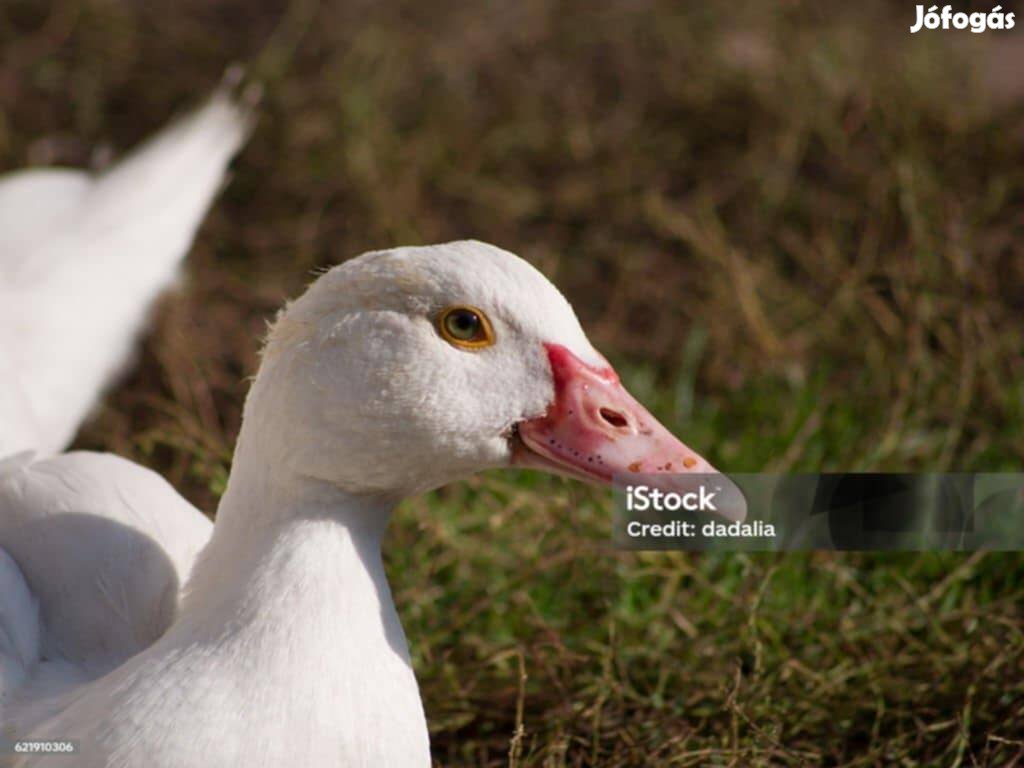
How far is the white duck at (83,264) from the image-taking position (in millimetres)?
2992

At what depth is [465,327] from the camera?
2043 millimetres

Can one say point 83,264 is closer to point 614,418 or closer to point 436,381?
point 436,381

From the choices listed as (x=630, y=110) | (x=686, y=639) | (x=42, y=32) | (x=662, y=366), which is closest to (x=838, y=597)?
(x=686, y=639)

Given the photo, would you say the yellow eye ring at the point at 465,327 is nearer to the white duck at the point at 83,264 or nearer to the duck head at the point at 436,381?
the duck head at the point at 436,381

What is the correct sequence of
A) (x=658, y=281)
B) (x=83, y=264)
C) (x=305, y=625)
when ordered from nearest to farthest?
(x=305, y=625)
(x=83, y=264)
(x=658, y=281)

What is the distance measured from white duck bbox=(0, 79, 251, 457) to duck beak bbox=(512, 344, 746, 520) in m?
1.21

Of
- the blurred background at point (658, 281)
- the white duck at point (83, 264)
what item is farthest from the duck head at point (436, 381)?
the white duck at point (83, 264)

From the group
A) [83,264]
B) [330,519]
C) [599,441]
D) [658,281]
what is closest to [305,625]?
[330,519]

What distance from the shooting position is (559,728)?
2.65m

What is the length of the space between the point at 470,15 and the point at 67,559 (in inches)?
141

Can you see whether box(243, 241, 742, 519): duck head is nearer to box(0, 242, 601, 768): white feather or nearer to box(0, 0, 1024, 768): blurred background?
box(0, 242, 601, 768): white feather

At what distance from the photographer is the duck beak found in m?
2.06

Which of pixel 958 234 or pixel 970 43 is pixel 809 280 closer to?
pixel 958 234

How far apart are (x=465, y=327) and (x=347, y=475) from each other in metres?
0.27
